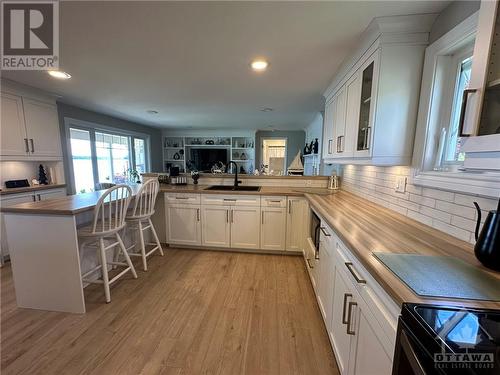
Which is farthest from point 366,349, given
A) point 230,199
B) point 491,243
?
point 230,199

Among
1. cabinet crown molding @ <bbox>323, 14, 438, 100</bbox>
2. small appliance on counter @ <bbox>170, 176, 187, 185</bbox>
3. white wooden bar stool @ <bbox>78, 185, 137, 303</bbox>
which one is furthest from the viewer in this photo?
small appliance on counter @ <bbox>170, 176, 187, 185</bbox>

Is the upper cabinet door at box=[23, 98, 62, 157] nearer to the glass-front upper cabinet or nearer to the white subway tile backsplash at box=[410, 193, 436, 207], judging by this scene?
the glass-front upper cabinet

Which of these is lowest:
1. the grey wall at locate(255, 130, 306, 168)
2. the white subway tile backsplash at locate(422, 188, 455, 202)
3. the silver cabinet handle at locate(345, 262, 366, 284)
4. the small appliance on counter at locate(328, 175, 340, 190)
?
the silver cabinet handle at locate(345, 262, 366, 284)

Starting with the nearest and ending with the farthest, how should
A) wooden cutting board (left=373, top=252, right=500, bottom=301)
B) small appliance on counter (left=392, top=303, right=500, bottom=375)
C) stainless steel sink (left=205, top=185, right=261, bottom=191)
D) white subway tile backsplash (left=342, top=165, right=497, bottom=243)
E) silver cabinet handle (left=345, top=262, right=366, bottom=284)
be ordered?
small appliance on counter (left=392, top=303, right=500, bottom=375) → wooden cutting board (left=373, top=252, right=500, bottom=301) → silver cabinet handle (left=345, top=262, right=366, bottom=284) → white subway tile backsplash (left=342, top=165, right=497, bottom=243) → stainless steel sink (left=205, top=185, right=261, bottom=191)

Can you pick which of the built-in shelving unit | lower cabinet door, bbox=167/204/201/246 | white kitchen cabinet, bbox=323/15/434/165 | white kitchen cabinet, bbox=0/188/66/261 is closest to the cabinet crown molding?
white kitchen cabinet, bbox=323/15/434/165

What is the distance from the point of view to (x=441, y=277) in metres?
0.79

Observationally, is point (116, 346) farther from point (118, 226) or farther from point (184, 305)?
point (118, 226)

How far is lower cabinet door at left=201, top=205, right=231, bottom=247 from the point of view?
117 inches

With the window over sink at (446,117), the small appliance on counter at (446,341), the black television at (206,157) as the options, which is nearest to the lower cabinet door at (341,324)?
the small appliance on counter at (446,341)

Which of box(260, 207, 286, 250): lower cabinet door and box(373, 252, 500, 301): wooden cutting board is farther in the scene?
box(260, 207, 286, 250): lower cabinet door

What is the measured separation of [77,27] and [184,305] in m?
2.33

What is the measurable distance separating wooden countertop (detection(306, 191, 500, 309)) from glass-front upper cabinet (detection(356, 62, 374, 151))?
0.55m

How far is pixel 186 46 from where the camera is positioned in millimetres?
1729

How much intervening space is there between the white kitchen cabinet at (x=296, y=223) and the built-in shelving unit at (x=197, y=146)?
189 inches
